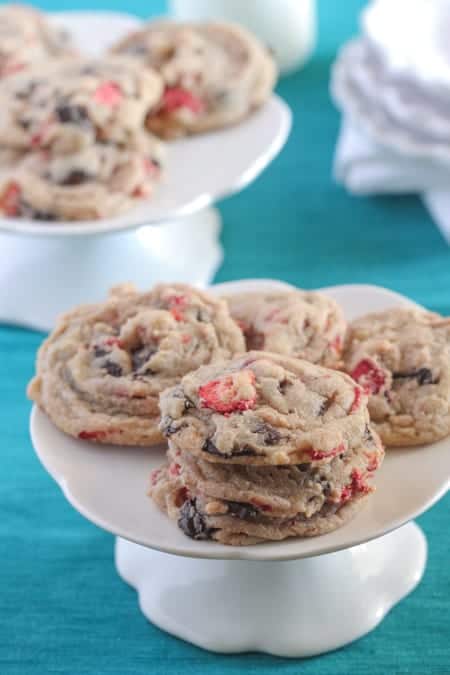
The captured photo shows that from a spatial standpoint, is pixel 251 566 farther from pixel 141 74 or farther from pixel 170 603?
pixel 141 74

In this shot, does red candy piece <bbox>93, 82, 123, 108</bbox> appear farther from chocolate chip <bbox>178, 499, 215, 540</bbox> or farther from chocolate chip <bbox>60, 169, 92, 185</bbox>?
chocolate chip <bbox>178, 499, 215, 540</bbox>

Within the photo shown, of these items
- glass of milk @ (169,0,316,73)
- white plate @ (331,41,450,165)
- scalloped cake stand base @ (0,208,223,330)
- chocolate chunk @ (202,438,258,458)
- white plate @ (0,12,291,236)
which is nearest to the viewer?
chocolate chunk @ (202,438,258,458)

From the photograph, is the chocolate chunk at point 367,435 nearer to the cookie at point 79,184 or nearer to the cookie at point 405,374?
the cookie at point 405,374

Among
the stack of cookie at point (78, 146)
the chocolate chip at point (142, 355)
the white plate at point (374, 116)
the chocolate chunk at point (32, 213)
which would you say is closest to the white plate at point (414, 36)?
the white plate at point (374, 116)

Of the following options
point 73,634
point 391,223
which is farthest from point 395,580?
point 391,223

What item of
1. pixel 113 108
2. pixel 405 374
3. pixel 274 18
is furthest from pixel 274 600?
pixel 274 18

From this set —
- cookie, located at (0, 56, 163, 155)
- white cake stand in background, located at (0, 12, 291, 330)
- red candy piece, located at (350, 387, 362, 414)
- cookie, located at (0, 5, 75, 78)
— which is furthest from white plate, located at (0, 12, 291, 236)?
red candy piece, located at (350, 387, 362, 414)

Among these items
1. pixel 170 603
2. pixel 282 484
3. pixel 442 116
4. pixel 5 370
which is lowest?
pixel 5 370
